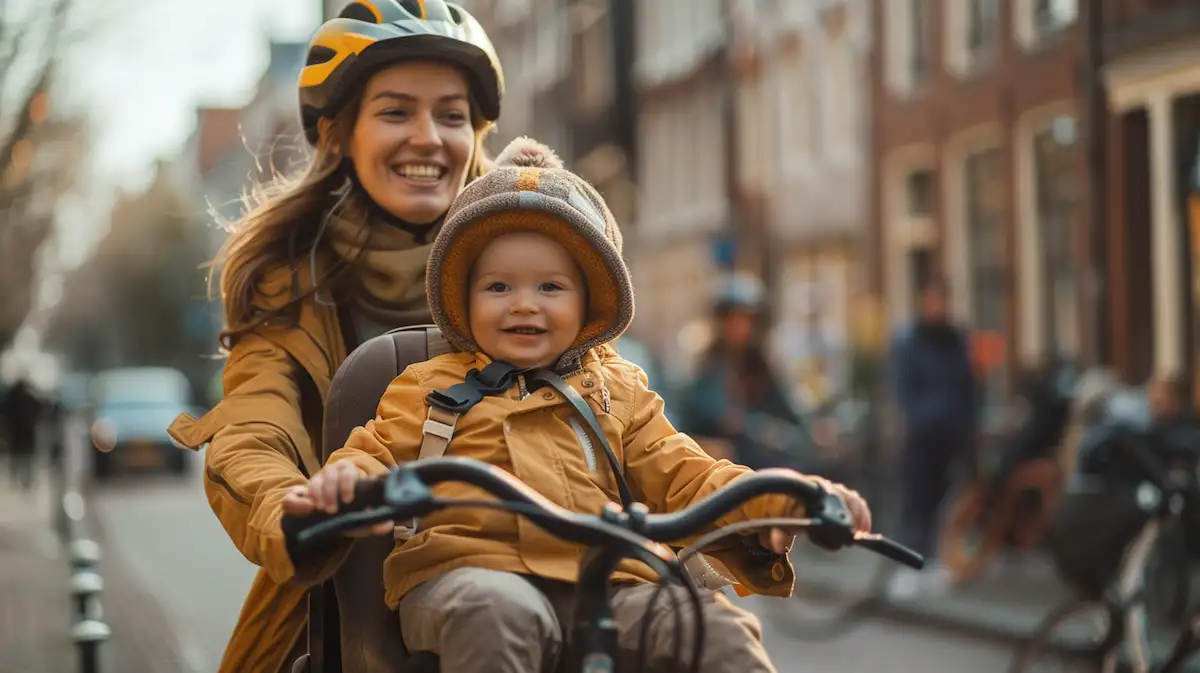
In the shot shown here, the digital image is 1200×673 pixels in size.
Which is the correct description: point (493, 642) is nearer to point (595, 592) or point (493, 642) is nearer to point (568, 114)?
point (595, 592)

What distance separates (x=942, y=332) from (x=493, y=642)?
10526 millimetres

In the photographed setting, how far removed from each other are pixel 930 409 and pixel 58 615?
5936 millimetres

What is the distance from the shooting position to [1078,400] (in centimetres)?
1628

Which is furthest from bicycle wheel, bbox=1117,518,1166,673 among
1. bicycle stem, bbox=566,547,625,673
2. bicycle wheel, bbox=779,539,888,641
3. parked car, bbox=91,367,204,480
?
parked car, bbox=91,367,204,480

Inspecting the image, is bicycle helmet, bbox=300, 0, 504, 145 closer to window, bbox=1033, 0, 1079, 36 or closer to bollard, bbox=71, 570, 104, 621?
bollard, bbox=71, 570, 104, 621

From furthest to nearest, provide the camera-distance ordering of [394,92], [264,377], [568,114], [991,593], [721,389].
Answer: [568,114] → [991,593] → [721,389] → [394,92] → [264,377]

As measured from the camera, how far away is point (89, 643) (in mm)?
6641

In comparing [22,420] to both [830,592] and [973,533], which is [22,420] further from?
[973,533]

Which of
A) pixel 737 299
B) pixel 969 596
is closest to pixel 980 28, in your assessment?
pixel 969 596

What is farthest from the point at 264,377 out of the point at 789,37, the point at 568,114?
the point at 568,114

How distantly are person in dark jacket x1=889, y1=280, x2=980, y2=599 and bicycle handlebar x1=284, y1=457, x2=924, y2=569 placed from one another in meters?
10.2

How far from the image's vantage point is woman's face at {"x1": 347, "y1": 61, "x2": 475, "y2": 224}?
3844 millimetres

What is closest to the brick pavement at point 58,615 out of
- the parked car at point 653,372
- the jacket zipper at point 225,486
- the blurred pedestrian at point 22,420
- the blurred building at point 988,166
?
the parked car at point 653,372

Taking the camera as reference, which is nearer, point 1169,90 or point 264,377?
point 264,377
